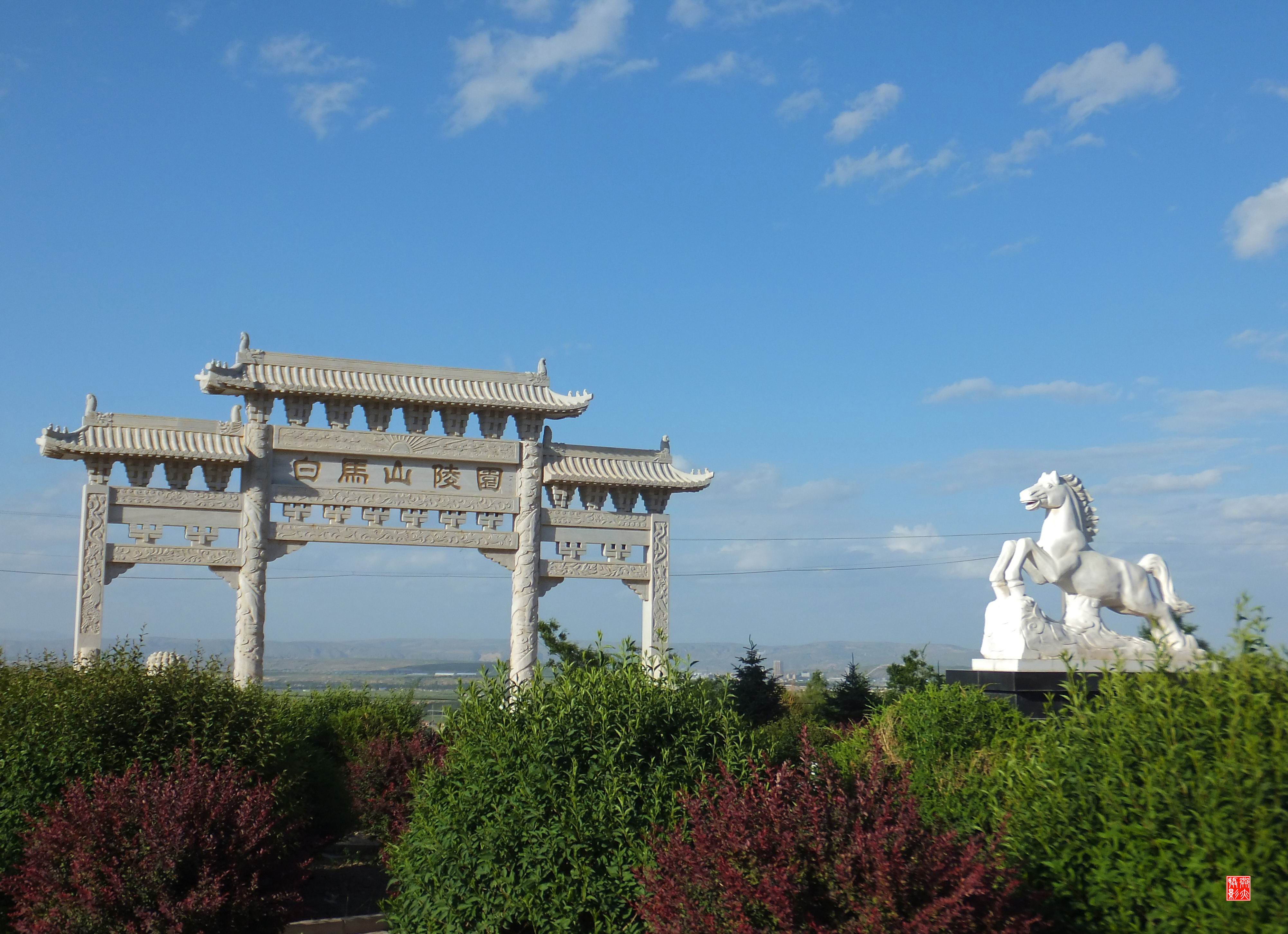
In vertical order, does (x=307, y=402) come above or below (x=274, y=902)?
above

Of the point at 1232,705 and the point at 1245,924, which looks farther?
the point at 1232,705

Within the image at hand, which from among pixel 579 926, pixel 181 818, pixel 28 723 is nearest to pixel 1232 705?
pixel 579 926

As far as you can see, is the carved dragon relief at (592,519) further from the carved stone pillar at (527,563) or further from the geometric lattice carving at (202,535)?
the geometric lattice carving at (202,535)

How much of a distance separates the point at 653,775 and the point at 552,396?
9.50 meters

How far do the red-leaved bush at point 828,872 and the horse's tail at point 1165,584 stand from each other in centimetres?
774

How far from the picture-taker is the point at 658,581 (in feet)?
45.1

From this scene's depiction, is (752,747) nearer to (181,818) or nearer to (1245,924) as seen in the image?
(1245,924)

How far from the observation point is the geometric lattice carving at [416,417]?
13.1m

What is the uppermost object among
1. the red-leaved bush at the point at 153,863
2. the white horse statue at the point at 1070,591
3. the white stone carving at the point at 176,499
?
the white stone carving at the point at 176,499

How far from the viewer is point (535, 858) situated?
4.19 metres

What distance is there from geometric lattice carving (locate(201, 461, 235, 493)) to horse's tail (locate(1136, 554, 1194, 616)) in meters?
10.4

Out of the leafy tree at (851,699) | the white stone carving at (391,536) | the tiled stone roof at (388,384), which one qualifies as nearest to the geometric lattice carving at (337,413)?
the tiled stone roof at (388,384)

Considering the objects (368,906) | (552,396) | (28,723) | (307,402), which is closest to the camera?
(28,723)

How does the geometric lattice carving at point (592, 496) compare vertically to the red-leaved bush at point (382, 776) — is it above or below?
above
